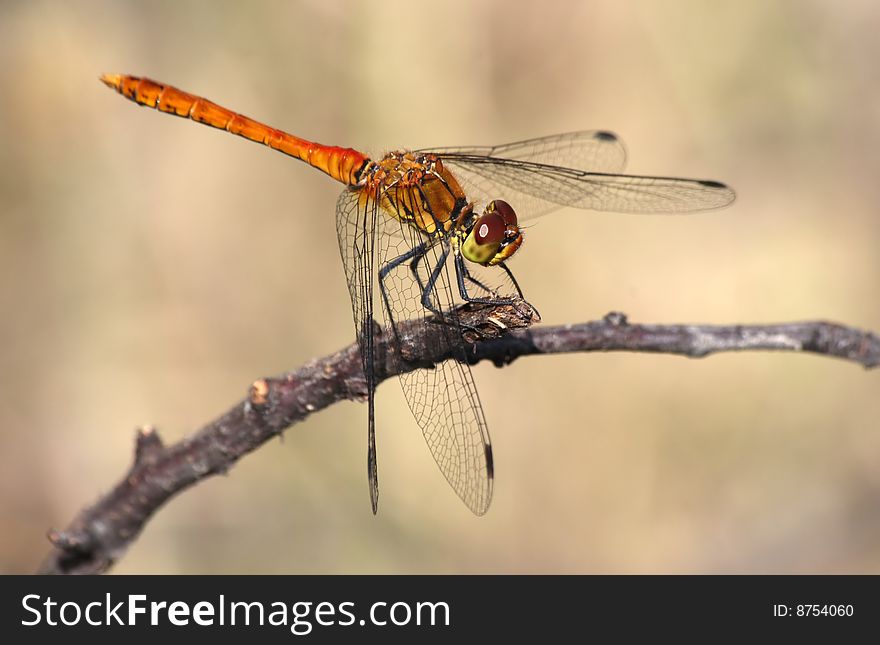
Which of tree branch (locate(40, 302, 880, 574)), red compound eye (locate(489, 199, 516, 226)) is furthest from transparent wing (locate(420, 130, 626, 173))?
tree branch (locate(40, 302, 880, 574))

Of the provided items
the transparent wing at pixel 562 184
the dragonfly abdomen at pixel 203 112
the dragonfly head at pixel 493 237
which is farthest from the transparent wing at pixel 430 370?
the dragonfly abdomen at pixel 203 112

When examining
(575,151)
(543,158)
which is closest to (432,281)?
(543,158)

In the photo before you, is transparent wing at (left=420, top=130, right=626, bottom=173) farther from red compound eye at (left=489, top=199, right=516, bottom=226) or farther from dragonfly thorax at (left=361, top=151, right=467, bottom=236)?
red compound eye at (left=489, top=199, right=516, bottom=226)

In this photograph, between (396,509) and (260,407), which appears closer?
(260,407)

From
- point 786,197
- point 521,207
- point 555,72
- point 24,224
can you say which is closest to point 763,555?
point 786,197

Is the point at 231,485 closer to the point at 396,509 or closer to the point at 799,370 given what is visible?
the point at 396,509

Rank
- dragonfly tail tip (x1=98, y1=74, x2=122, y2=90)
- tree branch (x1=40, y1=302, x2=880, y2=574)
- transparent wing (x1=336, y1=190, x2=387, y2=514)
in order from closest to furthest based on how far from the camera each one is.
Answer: tree branch (x1=40, y1=302, x2=880, y2=574)
transparent wing (x1=336, y1=190, x2=387, y2=514)
dragonfly tail tip (x1=98, y1=74, x2=122, y2=90)
